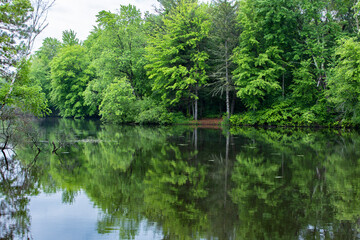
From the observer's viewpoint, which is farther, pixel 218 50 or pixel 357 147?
pixel 218 50

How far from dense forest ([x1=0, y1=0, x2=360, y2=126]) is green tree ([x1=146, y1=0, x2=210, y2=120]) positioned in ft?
0.34

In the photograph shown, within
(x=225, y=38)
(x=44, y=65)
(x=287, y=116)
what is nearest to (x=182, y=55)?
(x=225, y=38)

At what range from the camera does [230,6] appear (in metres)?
31.8

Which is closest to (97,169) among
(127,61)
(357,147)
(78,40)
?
(357,147)

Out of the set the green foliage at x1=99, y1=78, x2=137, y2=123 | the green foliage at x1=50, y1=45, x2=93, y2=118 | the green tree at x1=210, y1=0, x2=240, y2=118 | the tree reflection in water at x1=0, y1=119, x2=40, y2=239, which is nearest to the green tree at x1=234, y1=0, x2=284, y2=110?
the green tree at x1=210, y1=0, x2=240, y2=118

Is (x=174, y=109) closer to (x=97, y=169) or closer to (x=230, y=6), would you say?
(x=230, y=6)

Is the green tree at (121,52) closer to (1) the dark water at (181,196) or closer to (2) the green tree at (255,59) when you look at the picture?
(2) the green tree at (255,59)

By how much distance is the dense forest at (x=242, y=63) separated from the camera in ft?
90.5

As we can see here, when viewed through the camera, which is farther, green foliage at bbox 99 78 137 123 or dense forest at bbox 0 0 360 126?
green foliage at bbox 99 78 137 123

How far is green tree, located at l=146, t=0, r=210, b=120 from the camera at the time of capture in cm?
3269

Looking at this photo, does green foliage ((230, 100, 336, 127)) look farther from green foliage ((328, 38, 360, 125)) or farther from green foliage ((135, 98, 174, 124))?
green foliage ((135, 98, 174, 124))

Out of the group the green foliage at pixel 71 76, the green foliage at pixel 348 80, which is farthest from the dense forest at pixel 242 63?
the green foliage at pixel 71 76

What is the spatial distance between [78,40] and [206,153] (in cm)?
5994

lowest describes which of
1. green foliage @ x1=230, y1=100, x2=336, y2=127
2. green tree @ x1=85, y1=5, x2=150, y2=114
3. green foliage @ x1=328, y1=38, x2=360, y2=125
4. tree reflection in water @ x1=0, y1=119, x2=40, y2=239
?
tree reflection in water @ x1=0, y1=119, x2=40, y2=239
